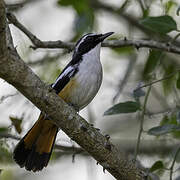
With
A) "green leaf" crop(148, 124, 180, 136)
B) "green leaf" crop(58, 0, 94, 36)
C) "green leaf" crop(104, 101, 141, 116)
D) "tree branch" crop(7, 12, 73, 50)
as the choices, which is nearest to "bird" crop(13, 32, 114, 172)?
"tree branch" crop(7, 12, 73, 50)

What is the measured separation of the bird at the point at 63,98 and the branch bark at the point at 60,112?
2.52ft

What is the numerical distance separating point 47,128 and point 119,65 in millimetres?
2536

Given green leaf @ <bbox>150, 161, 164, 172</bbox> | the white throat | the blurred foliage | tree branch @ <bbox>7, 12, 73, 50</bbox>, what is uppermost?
tree branch @ <bbox>7, 12, 73, 50</bbox>

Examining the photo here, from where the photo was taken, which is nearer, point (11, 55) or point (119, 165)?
point (11, 55)

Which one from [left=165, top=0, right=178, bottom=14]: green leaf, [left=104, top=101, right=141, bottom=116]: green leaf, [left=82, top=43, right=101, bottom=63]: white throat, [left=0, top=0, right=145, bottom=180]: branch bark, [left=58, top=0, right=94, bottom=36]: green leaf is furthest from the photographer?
[left=58, top=0, right=94, bottom=36]: green leaf

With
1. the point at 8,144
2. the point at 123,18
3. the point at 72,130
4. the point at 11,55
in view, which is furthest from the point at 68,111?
the point at 123,18

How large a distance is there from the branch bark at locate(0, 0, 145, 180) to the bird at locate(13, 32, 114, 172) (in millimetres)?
767

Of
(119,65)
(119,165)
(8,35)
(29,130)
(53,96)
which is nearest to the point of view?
(8,35)

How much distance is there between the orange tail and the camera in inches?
157

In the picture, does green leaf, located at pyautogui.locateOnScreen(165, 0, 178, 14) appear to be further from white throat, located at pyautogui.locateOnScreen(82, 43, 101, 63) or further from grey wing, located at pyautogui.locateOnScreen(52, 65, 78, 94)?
grey wing, located at pyautogui.locateOnScreen(52, 65, 78, 94)

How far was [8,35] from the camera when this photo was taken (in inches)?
108

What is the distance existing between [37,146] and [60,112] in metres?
1.18

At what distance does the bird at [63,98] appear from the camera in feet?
13.3

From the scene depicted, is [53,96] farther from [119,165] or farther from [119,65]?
[119,65]
